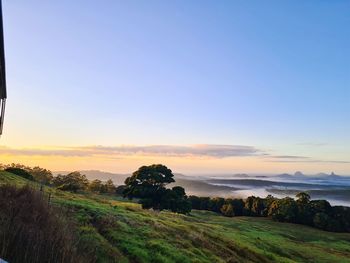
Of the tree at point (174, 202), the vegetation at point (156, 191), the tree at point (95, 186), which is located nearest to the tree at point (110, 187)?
the tree at point (95, 186)

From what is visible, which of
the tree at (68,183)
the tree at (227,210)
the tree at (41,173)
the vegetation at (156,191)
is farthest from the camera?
the tree at (227,210)

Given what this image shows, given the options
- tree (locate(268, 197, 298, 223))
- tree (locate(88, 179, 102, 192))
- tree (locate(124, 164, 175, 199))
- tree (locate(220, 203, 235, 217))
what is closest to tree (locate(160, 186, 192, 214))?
tree (locate(124, 164, 175, 199))

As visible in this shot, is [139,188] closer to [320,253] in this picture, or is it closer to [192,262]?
[320,253]

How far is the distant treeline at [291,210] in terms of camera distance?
305 feet

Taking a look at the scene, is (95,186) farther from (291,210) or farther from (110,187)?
(291,210)

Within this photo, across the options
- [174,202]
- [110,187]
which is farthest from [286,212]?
[174,202]

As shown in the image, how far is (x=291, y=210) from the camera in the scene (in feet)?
317

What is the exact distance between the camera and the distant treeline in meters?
93.0

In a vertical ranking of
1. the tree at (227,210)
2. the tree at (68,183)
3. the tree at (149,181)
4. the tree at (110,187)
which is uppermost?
the tree at (149,181)

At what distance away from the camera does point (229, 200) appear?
113750mm

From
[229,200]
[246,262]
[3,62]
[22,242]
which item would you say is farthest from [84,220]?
[229,200]

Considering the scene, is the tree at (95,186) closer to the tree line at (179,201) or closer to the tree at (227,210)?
the tree line at (179,201)

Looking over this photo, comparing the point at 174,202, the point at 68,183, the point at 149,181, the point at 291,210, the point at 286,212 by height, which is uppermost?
the point at 149,181

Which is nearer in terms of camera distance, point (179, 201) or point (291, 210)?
point (179, 201)
